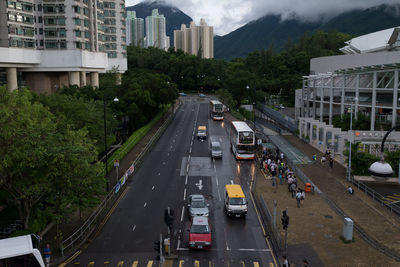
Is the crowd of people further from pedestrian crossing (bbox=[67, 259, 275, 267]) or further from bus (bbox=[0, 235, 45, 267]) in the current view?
bus (bbox=[0, 235, 45, 267])

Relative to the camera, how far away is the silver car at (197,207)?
1069 inches

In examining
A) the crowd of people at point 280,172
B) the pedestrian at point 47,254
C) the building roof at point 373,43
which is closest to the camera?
the pedestrian at point 47,254

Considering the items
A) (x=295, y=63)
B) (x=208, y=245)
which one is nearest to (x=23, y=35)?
(x=208, y=245)

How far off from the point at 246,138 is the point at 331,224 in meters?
20.9

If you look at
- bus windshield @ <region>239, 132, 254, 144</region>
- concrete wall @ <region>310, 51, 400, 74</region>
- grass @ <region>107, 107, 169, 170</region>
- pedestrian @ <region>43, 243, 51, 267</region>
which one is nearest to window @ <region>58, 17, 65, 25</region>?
grass @ <region>107, 107, 169, 170</region>

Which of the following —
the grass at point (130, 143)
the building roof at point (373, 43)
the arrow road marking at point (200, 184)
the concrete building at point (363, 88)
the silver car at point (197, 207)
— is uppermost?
the building roof at point (373, 43)

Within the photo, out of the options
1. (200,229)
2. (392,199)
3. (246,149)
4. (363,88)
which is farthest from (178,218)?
(363,88)

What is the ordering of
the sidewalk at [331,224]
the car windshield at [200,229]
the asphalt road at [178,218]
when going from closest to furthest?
the sidewalk at [331,224] < the asphalt road at [178,218] < the car windshield at [200,229]

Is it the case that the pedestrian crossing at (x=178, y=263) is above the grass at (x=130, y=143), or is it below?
below

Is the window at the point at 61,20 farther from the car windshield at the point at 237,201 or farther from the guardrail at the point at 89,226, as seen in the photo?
the car windshield at the point at 237,201

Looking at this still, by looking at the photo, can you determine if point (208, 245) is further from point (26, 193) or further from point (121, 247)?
point (26, 193)

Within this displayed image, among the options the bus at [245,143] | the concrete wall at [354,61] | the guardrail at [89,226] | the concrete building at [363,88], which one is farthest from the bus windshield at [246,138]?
the concrete wall at [354,61]

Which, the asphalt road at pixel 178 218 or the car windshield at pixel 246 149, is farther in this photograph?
the car windshield at pixel 246 149

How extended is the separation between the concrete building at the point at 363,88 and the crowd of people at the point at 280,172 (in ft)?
26.1
